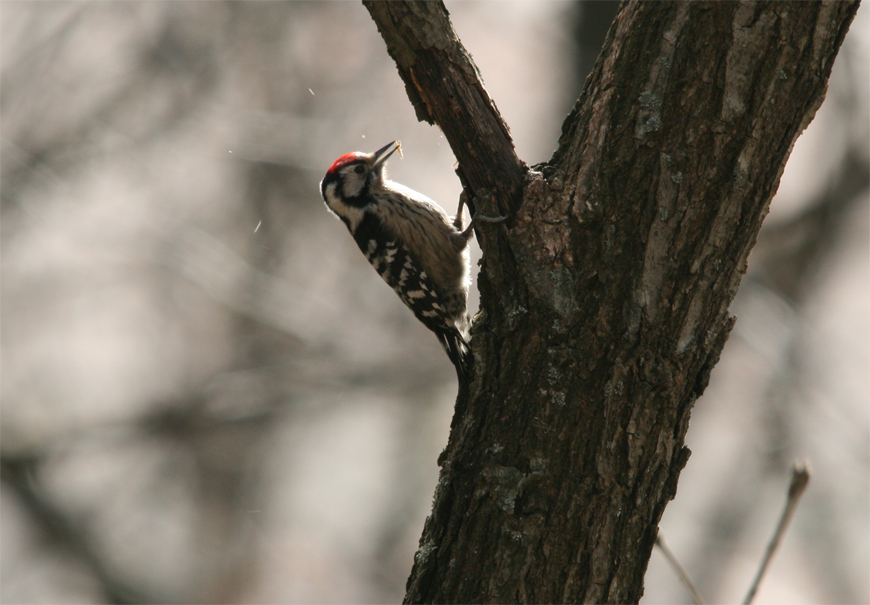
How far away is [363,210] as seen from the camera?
14.2 ft

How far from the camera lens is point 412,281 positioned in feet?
13.6

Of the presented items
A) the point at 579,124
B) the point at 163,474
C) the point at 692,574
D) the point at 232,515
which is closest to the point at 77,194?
the point at 163,474

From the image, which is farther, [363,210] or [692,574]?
[692,574]

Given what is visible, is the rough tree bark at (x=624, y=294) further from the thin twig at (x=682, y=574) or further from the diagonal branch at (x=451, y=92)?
the thin twig at (x=682, y=574)

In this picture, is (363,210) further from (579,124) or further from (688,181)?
(688,181)

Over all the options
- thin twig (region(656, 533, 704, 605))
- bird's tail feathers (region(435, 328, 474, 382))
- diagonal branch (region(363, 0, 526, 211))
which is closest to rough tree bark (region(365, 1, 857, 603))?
diagonal branch (region(363, 0, 526, 211))

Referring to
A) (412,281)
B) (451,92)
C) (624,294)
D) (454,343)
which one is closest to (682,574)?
(624,294)

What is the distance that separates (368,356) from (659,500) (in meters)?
7.24

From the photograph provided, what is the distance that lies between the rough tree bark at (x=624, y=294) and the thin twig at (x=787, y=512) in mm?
358

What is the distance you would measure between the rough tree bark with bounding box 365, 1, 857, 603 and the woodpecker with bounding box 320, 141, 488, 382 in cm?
195

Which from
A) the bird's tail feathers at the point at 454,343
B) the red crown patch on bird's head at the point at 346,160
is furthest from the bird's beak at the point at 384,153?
the bird's tail feathers at the point at 454,343

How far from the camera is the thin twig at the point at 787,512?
1.53 m

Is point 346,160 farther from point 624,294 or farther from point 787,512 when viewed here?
point 787,512

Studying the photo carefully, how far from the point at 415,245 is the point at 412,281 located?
0.72ft
